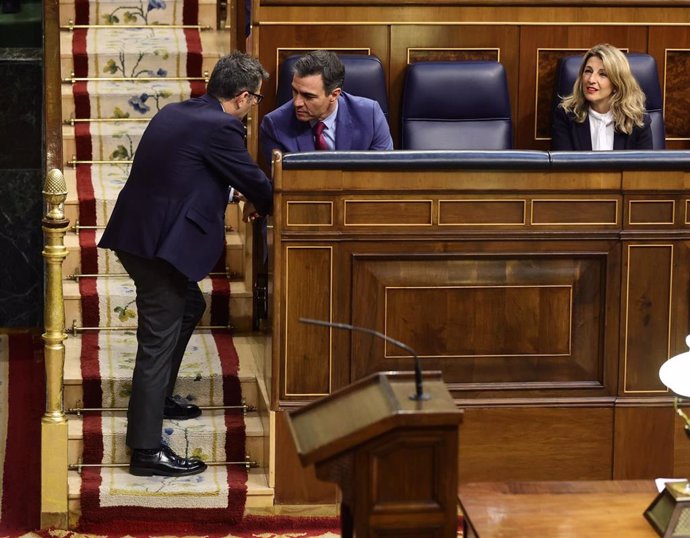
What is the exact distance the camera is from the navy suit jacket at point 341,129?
3.92 meters

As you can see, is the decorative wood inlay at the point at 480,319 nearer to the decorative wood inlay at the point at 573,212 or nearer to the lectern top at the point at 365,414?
the decorative wood inlay at the point at 573,212

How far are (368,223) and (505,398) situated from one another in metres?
0.58

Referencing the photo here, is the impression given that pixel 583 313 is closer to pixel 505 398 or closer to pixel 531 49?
pixel 505 398

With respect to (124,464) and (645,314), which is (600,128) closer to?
(645,314)

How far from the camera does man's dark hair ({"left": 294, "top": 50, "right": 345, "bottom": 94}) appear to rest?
3.81 m

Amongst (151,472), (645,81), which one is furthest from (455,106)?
(151,472)

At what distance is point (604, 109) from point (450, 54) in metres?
0.60

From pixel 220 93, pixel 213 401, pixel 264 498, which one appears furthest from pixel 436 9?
pixel 264 498

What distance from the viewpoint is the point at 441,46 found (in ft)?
15.3

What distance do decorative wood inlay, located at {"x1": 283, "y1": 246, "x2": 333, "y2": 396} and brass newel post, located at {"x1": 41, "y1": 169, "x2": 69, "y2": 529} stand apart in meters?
0.62

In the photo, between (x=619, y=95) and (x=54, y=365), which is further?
(x=619, y=95)

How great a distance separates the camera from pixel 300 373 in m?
3.49

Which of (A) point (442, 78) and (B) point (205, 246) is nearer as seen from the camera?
(B) point (205, 246)

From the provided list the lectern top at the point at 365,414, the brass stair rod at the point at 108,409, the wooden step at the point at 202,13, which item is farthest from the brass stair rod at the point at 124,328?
the lectern top at the point at 365,414
